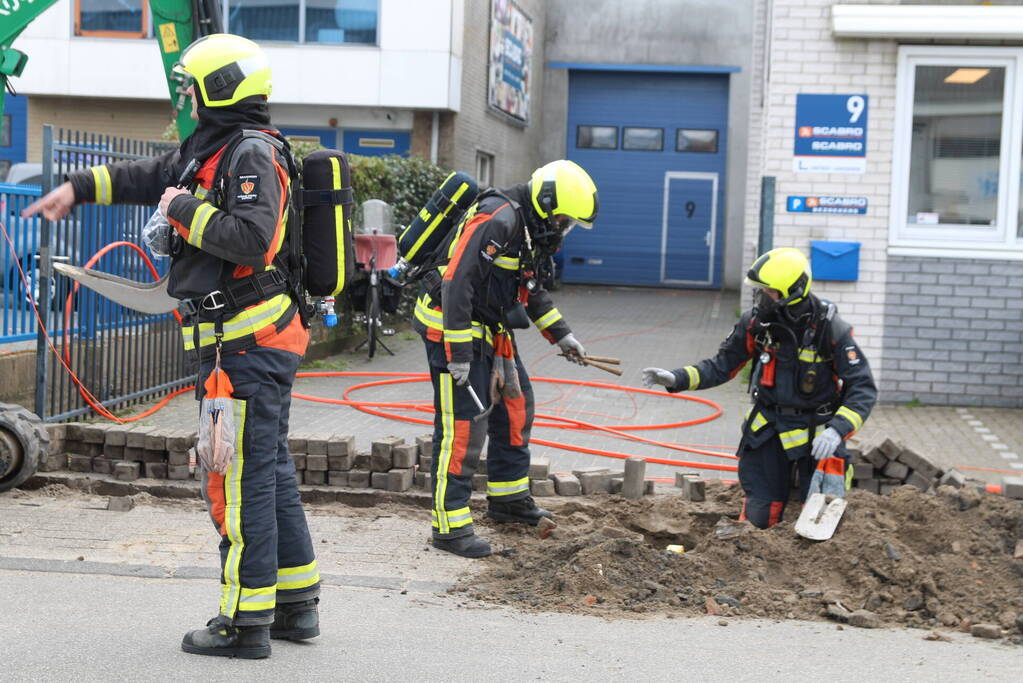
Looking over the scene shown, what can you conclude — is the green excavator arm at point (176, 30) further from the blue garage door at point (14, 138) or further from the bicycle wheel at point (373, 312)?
the blue garage door at point (14, 138)

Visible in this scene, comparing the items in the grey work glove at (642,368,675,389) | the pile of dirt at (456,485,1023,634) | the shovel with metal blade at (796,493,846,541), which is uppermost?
the grey work glove at (642,368,675,389)

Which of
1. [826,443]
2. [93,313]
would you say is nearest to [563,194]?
[826,443]

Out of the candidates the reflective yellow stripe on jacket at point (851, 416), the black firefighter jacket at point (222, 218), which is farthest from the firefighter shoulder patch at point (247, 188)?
the reflective yellow stripe on jacket at point (851, 416)

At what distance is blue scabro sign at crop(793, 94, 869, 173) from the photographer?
11797 mm

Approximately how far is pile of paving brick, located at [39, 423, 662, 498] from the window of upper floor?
1434 cm

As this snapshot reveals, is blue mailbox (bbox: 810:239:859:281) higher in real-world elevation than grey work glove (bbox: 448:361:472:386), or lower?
higher

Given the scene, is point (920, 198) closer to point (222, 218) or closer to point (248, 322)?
point (248, 322)

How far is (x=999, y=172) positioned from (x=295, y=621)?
914 cm

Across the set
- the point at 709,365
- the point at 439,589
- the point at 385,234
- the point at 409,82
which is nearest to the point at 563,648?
the point at 439,589

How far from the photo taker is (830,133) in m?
11.9

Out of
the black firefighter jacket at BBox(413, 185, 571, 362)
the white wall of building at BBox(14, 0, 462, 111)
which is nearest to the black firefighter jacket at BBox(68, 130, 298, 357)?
the black firefighter jacket at BBox(413, 185, 571, 362)

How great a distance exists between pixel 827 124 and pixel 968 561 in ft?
21.9

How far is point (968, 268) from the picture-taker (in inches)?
464

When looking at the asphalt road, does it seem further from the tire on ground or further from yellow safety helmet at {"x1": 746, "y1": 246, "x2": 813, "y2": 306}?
yellow safety helmet at {"x1": 746, "y1": 246, "x2": 813, "y2": 306}
